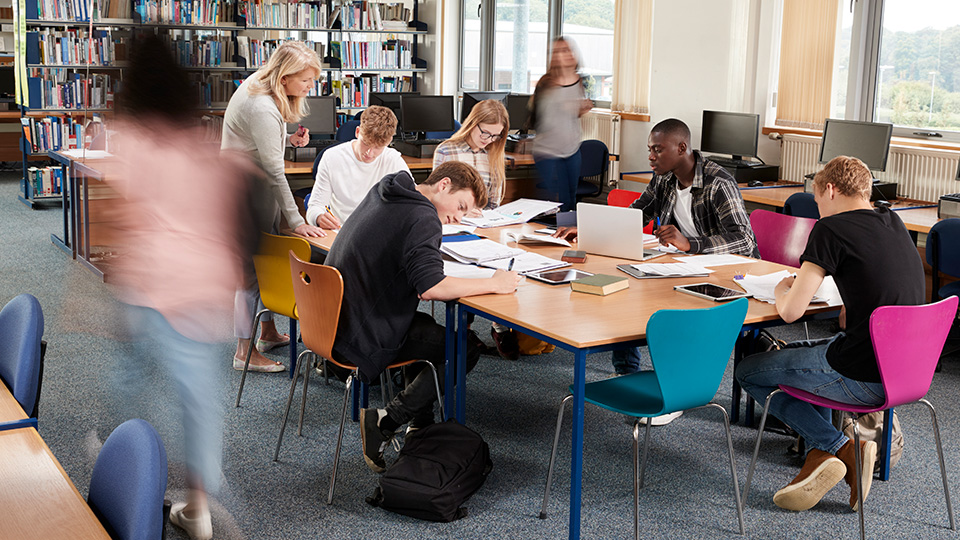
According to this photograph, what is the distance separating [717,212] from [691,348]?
4.59 ft

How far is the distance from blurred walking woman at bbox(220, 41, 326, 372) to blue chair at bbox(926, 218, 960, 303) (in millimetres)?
2800

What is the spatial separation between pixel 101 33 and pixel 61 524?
7.50m

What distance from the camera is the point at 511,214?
14.2 feet

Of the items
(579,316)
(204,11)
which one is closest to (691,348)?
(579,316)

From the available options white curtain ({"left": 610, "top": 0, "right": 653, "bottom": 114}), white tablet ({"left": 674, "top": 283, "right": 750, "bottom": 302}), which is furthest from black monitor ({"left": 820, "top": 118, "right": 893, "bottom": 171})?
white tablet ({"left": 674, "top": 283, "right": 750, "bottom": 302})

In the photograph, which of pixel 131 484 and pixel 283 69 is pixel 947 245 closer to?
pixel 283 69

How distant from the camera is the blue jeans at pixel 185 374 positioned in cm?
235

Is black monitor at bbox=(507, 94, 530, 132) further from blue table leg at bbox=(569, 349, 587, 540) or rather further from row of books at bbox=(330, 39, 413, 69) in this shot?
blue table leg at bbox=(569, 349, 587, 540)

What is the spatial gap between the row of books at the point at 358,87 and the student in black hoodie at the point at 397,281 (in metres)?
5.74

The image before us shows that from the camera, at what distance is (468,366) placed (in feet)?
10.4

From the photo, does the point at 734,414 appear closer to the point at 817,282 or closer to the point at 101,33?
the point at 817,282

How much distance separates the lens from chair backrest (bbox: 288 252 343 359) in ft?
9.02

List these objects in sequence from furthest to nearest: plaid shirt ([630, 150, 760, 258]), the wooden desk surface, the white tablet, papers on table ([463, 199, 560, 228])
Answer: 1. papers on table ([463, 199, 560, 228])
2. plaid shirt ([630, 150, 760, 258])
3. the white tablet
4. the wooden desk surface

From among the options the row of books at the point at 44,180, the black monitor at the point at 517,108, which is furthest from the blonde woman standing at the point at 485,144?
the row of books at the point at 44,180
